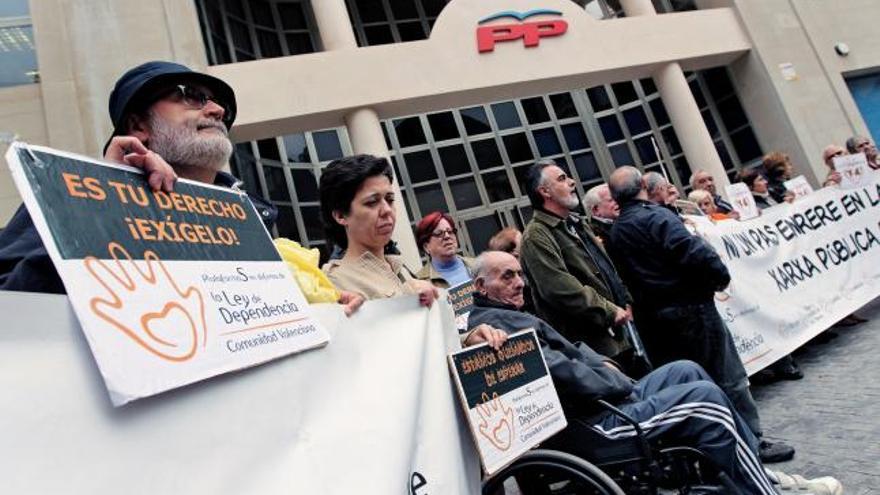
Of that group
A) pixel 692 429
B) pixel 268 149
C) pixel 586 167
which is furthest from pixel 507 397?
pixel 586 167

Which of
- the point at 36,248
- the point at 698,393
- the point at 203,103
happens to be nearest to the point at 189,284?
the point at 36,248

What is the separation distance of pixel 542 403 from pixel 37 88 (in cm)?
945

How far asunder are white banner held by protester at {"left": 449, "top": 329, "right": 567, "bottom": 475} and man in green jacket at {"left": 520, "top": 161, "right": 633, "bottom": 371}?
1196 millimetres

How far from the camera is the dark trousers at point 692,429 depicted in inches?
90.7

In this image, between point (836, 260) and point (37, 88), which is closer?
point (836, 260)

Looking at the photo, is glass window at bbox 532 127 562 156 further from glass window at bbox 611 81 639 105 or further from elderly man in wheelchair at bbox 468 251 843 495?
elderly man in wheelchair at bbox 468 251 843 495

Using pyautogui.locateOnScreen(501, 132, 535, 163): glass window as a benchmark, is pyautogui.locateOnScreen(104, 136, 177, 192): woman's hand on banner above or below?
below

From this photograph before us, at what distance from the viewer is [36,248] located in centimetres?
115

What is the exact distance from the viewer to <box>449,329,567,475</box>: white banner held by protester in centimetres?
200

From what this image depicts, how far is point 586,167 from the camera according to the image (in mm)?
14266

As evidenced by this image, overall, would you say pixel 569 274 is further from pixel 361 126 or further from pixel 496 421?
pixel 361 126

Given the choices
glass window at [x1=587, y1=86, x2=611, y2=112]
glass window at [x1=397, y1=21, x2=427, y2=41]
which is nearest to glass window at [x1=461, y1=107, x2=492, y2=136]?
glass window at [x1=397, y1=21, x2=427, y2=41]

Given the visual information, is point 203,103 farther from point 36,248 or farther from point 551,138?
point 551,138

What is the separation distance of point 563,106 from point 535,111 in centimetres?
93
